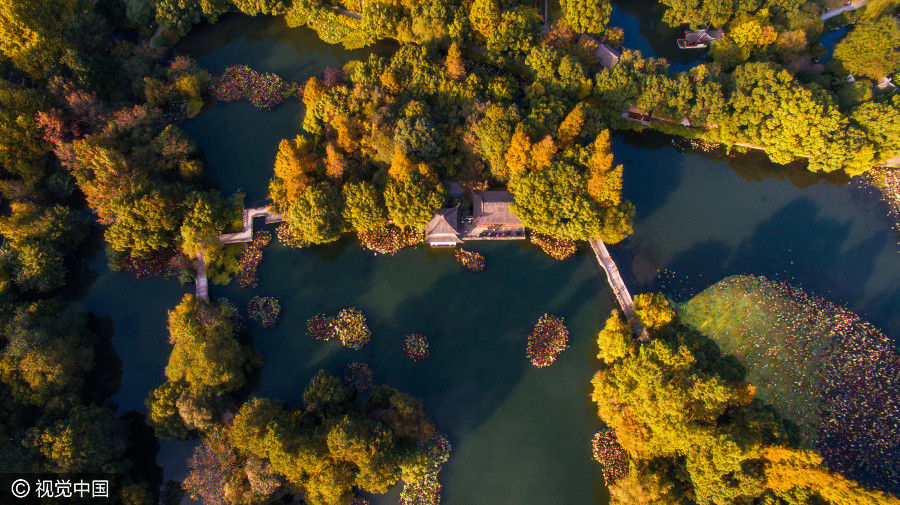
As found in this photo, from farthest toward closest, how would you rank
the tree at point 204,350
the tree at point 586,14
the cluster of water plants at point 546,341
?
the tree at point 586,14 < the cluster of water plants at point 546,341 < the tree at point 204,350

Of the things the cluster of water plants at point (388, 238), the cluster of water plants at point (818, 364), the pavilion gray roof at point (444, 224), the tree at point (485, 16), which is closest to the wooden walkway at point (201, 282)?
the cluster of water plants at point (388, 238)

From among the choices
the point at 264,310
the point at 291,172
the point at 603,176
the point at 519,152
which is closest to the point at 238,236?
the point at 264,310

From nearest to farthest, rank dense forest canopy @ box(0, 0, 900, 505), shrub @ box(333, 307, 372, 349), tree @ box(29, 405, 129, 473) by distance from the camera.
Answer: tree @ box(29, 405, 129, 473)
dense forest canopy @ box(0, 0, 900, 505)
shrub @ box(333, 307, 372, 349)

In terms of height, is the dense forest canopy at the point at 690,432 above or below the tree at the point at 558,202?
below

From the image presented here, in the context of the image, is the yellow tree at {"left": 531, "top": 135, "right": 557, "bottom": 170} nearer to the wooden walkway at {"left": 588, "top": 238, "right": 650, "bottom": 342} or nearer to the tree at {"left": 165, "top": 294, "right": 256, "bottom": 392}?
the wooden walkway at {"left": 588, "top": 238, "right": 650, "bottom": 342}

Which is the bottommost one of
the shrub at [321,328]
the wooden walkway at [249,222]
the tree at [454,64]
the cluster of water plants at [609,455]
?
the cluster of water plants at [609,455]

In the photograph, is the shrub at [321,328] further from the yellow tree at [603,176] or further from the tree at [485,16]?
the tree at [485,16]

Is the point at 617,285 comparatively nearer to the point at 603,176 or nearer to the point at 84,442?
the point at 603,176

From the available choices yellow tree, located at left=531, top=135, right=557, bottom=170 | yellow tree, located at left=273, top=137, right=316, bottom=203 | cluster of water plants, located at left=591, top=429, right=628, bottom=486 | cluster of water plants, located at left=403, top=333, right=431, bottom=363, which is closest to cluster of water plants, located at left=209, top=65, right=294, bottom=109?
yellow tree, located at left=273, top=137, right=316, bottom=203
